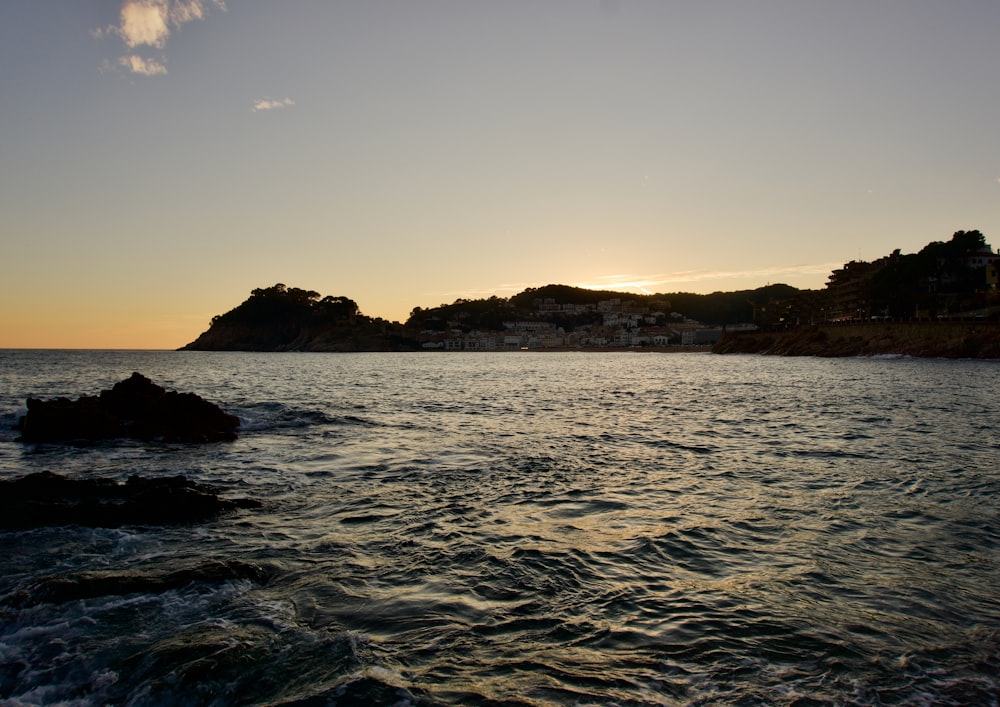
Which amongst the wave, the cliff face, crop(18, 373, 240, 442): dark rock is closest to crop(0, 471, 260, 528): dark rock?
crop(18, 373, 240, 442): dark rock

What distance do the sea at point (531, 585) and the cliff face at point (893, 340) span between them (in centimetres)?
7745

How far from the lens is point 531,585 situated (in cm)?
791

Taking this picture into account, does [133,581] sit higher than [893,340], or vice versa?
[893,340]

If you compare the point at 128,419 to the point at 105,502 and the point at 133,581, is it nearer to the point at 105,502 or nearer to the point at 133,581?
the point at 105,502

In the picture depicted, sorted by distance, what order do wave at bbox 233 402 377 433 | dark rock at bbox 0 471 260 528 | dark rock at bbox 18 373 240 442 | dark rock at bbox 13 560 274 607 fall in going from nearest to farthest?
dark rock at bbox 13 560 274 607
dark rock at bbox 0 471 260 528
dark rock at bbox 18 373 240 442
wave at bbox 233 402 377 433

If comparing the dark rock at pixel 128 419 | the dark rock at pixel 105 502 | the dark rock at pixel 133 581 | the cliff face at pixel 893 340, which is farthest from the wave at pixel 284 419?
the cliff face at pixel 893 340

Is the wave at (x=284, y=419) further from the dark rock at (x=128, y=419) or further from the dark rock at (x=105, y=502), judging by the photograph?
the dark rock at (x=105, y=502)

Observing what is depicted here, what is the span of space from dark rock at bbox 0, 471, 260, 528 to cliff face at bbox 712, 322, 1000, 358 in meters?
92.8

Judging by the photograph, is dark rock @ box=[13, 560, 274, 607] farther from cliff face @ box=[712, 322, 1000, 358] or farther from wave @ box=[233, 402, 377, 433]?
cliff face @ box=[712, 322, 1000, 358]

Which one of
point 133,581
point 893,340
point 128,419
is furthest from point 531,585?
A: point 893,340

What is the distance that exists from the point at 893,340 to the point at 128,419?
105 meters

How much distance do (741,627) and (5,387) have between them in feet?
197

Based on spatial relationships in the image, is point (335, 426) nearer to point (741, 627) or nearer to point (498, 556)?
point (498, 556)

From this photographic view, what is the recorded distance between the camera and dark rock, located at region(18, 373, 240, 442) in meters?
21.3
